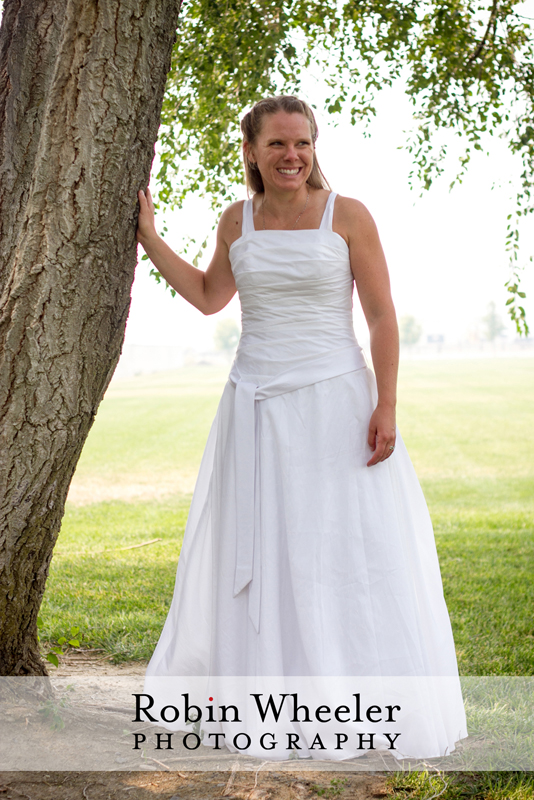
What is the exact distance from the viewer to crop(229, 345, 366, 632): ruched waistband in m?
2.40

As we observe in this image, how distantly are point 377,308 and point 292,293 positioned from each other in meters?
0.30

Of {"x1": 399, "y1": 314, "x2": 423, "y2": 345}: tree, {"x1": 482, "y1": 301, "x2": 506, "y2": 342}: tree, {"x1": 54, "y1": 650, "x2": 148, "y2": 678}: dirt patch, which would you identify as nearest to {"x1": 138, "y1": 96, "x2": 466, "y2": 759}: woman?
{"x1": 54, "y1": 650, "x2": 148, "y2": 678}: dirt patch

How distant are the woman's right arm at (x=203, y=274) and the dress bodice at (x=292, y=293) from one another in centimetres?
17

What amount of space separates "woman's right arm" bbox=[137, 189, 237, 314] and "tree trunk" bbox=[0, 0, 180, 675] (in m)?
0.16

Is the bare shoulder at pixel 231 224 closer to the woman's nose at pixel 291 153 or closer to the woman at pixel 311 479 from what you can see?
the woman at pixel 311 479

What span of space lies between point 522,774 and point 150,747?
3.95ft

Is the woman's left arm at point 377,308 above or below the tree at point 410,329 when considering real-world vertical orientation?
below

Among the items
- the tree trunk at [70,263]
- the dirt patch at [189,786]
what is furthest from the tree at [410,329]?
the dirt patch at [189,786]

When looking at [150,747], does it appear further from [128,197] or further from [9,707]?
[128,197]

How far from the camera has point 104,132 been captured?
7.46 feet

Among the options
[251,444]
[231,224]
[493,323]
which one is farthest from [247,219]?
[493,323]

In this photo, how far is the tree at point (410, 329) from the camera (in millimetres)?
104350

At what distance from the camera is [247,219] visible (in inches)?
101

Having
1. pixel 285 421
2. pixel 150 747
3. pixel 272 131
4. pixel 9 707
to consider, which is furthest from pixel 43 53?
pixel 150 747
